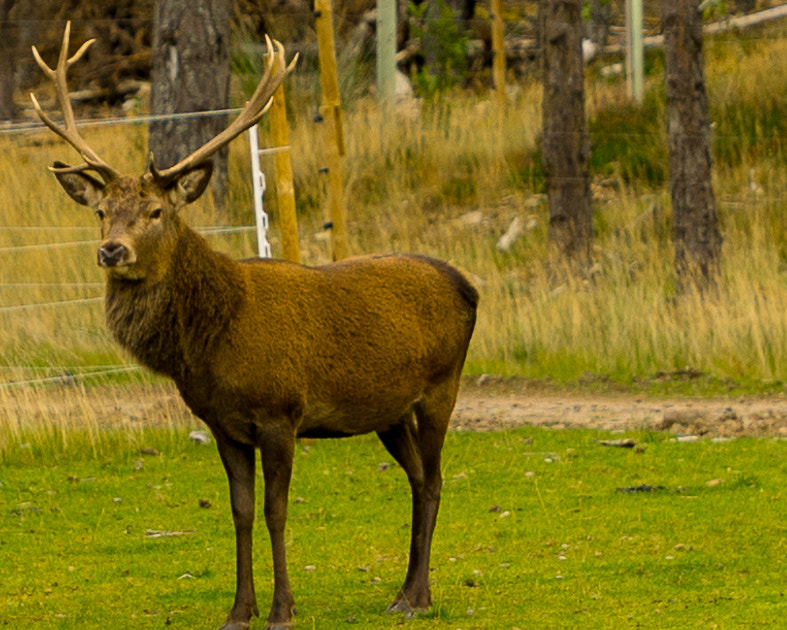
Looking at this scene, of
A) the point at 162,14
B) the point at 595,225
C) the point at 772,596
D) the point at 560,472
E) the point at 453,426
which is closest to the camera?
the point at 772,596

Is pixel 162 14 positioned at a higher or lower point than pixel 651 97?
higher

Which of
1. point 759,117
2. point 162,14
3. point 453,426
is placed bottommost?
point 453,426

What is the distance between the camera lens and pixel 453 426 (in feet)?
41.8

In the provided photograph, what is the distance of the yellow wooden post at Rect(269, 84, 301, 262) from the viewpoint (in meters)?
11.8

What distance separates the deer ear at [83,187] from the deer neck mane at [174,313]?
437mm

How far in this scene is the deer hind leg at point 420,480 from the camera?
→ 7508mm

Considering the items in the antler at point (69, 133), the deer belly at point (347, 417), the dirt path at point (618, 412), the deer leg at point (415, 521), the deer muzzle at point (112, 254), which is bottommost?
the dirt path at point (618, 412)

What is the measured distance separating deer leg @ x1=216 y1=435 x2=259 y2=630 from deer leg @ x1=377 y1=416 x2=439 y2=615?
75 cm

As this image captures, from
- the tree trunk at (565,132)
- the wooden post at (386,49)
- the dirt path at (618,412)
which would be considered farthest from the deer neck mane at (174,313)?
the wooden post at (386,49)

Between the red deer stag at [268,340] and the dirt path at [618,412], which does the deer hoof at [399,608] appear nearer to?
the red deer stag at [268,340]

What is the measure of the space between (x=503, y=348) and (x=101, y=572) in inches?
282

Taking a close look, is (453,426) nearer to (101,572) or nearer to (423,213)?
(101,572)

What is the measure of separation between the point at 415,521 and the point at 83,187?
91.7 inches

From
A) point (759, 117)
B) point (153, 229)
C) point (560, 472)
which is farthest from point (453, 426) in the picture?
point (759, 117)
